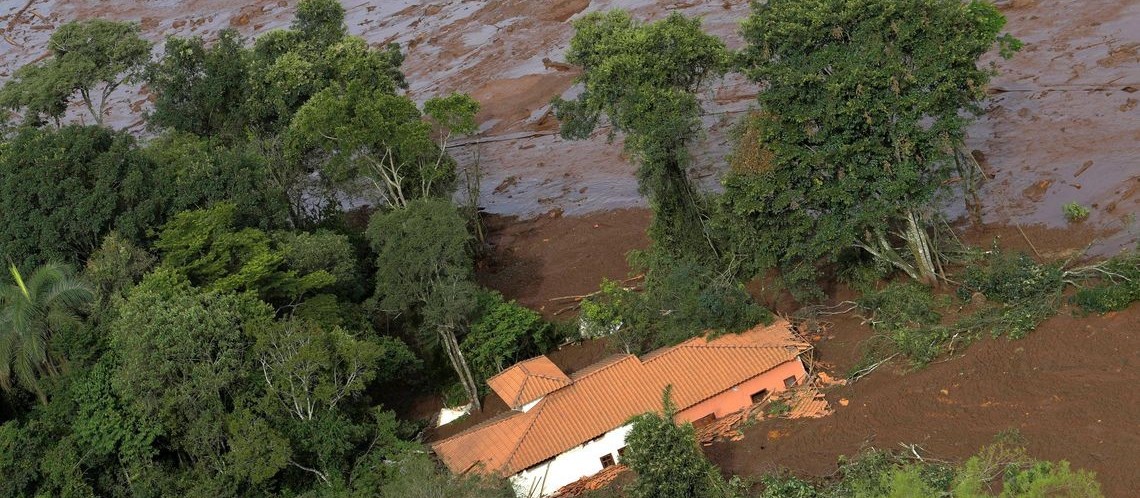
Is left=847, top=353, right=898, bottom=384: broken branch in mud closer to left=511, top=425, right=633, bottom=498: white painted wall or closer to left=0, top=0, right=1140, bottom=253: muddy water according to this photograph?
left=511, top=425, right=633, bottom=498: white painted wall

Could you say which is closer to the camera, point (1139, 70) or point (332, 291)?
point (332, 291)

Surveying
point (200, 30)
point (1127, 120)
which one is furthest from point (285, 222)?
point (200, 30)

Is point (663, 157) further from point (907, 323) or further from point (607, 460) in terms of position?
point (607, 460)

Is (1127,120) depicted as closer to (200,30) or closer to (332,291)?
(332,291)

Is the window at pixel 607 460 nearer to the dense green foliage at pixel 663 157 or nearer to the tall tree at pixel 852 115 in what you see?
the dense green foliage at pixel 663 157

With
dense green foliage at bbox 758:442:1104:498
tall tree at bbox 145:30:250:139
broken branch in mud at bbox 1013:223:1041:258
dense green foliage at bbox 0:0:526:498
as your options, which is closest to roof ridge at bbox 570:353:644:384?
dense green foliage at bbox 0:0:526:498

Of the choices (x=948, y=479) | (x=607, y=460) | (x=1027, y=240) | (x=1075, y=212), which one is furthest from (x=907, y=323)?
(x=948, y=479)
